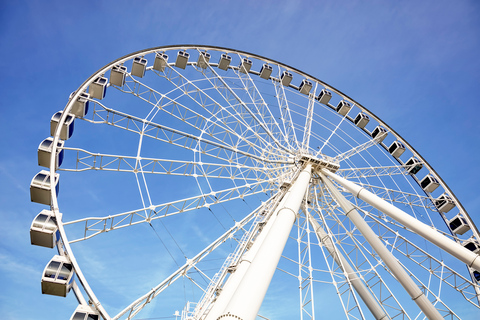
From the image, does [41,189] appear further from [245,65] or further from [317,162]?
[245,65]

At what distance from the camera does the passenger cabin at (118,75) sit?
19391 millimetres

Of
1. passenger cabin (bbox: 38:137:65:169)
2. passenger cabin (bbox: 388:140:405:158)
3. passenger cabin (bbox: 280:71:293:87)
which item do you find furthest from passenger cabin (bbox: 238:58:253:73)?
passenger cabin (bbox: 38:137:65:169)

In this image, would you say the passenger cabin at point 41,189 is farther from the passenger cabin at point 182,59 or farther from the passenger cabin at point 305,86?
the passenger cabin at point 305,86

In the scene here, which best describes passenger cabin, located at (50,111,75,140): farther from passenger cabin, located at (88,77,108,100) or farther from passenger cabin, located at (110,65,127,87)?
passenger cabin, located at (110,65,127,87)

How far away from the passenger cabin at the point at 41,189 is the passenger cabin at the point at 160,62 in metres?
10.6

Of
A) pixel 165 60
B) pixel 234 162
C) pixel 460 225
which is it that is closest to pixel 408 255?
pixel 460 225

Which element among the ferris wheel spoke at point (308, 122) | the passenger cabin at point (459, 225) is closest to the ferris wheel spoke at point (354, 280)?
the ferris wheel spoke at point (308, 122)

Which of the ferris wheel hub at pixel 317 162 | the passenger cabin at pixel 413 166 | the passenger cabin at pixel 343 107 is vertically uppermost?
the passenger cabin at pixel 343 107

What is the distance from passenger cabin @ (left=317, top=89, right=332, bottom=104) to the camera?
90.7 feet

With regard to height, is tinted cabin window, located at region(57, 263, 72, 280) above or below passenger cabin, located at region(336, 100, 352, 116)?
below

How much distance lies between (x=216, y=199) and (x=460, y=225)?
17233mm

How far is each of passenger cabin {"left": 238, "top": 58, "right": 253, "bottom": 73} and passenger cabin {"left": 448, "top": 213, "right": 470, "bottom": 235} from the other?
1782 cm

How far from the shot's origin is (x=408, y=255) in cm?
2081

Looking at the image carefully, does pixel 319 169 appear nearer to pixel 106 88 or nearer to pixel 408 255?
pixel 408 255
